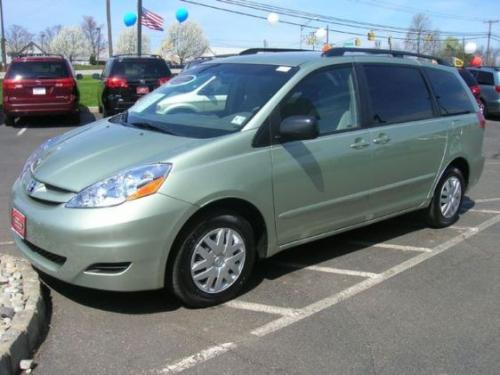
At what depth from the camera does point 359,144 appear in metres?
4.81

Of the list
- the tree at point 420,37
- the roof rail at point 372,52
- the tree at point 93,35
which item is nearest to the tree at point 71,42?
the tree at point 93,35

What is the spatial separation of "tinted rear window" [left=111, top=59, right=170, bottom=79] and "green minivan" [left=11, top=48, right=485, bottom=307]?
9766 mm

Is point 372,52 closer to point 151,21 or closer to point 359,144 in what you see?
point 359,144

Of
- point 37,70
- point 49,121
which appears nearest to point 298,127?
point 37,70

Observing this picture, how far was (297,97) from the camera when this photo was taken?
14.6ft

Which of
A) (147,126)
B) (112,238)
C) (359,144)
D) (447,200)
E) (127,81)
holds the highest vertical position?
(127,81)

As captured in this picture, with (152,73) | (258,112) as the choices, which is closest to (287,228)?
(258,112)

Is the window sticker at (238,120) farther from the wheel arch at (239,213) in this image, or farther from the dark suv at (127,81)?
the dark suv at (127,81)

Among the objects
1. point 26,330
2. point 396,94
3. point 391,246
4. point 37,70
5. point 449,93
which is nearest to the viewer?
point 26,330

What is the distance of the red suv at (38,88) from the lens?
13641mm

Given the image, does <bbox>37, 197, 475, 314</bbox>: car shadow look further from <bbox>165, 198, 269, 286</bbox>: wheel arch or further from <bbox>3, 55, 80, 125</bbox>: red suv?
<bbox>3, 55, 80, 125</bbox>: red suv

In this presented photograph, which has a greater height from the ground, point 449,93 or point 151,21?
point 151,21

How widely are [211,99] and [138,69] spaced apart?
10679 mm

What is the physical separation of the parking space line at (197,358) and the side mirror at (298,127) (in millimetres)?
1525
